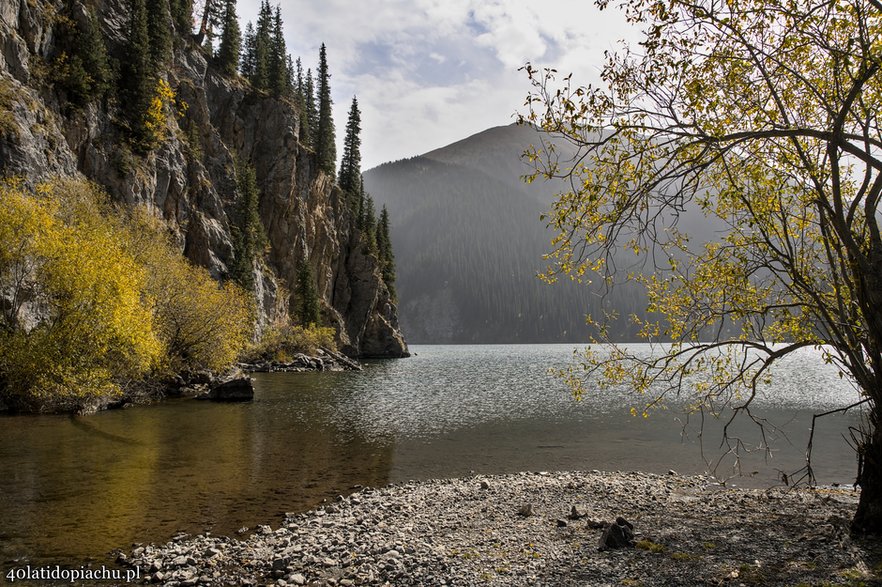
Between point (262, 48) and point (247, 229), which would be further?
A: point (262, 48)

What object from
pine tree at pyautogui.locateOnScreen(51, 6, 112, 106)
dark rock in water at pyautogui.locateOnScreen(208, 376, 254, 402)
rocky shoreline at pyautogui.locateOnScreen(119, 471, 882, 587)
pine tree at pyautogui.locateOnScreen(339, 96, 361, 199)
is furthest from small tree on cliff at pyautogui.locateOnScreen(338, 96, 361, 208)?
rocky shoreline at pyautogui.locateOnScreen(119, 471, 882, 587)

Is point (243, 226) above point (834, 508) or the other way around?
above

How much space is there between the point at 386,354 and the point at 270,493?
348ft

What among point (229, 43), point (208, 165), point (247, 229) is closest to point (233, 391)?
point (247, 229)

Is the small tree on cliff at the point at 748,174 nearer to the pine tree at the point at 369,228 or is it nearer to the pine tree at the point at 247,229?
the pine tree at the point at 247,229

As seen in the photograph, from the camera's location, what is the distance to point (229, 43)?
84.8 meters

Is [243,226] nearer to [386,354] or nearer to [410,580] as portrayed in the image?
[386,354]

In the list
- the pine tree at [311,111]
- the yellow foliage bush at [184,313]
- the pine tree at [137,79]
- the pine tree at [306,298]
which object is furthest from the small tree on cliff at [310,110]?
the yellow foliage bush at [184,313]

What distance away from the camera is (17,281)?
1054 inches

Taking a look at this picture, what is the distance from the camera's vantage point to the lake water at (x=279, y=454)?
12.6m

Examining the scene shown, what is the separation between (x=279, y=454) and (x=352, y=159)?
102 meters

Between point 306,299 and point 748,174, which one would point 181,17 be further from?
point 748,174

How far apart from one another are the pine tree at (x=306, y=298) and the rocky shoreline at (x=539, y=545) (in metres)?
76.6

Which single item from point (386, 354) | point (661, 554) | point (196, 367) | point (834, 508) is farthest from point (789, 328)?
point (386, 354)
